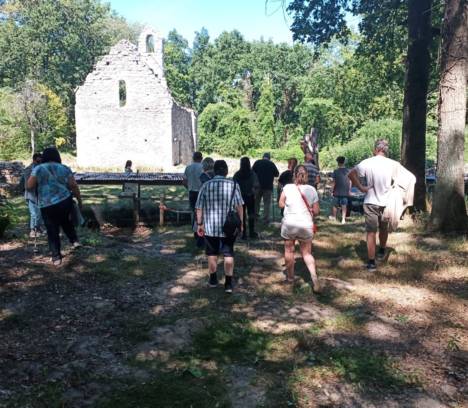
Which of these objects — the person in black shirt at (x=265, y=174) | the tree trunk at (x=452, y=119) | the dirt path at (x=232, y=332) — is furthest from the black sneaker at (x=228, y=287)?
the person in black shirt at (x=265, y=174)

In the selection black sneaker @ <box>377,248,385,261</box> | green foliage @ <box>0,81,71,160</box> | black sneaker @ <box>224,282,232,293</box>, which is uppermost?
green foliage @ <box>0,81,71,160</box>

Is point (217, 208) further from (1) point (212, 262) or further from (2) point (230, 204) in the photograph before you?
(1) point (212, 262)

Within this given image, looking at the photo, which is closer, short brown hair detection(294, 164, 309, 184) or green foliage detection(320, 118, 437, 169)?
short brown hair detection(294, 164, 309, 184)

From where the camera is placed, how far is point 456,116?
7.93 metres

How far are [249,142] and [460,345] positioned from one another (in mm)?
42150

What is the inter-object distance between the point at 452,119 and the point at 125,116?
2451cm

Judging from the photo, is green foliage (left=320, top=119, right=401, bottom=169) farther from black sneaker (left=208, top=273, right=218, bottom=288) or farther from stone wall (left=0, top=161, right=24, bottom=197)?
black sneaker (left=208, top=273, right=218, bottom=288)

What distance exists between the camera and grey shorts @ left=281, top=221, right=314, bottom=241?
5.91 metres

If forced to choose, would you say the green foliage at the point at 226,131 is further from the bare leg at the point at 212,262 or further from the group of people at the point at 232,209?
the group of people at the point at 232,209

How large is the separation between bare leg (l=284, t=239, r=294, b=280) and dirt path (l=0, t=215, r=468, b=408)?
194mm

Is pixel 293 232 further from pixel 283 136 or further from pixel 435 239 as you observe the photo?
pixel 283 136

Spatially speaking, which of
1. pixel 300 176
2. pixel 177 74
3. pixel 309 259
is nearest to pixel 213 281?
pixel 309 259

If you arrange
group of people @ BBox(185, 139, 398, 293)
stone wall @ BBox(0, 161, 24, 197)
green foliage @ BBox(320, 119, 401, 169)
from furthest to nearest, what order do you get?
green foliage @ BBox(320, 119, 401, 169), stone wall @ BBox(0, 161, 24, 197), group of people @ BBox(185, 139, 398, 293)

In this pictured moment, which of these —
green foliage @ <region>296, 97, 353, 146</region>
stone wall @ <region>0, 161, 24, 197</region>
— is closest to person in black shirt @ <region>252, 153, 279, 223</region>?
stone wall @ <region>0, 161, 24, 197</region>
